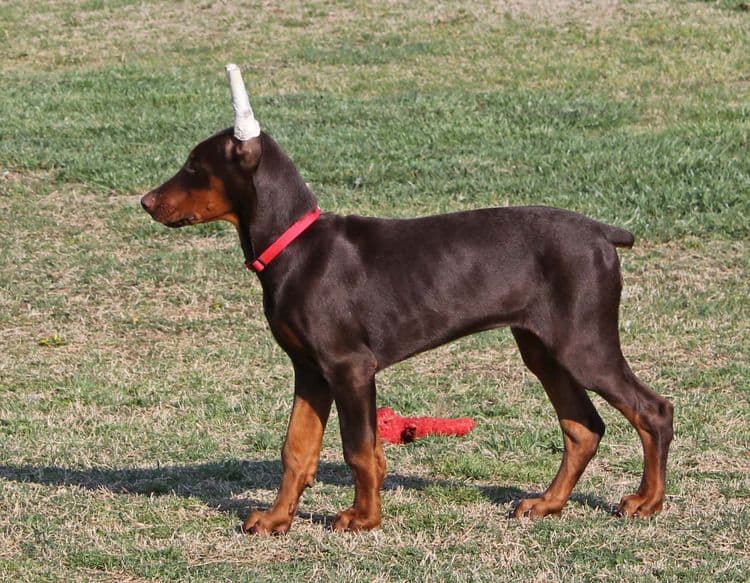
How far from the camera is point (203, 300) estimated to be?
31.7 ft

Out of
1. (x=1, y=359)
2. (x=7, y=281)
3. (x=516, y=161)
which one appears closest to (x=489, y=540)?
(x=1, y=359)

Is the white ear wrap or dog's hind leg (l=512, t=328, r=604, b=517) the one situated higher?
the white ear wrap

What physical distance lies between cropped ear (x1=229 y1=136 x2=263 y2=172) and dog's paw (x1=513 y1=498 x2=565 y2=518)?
182 cm

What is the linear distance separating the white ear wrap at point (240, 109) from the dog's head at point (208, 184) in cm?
3

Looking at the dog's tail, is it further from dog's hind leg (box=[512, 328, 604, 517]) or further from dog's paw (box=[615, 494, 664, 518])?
dog's paw (box=[615, 494, 664, 518])

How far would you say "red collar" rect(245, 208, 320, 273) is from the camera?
5395mm

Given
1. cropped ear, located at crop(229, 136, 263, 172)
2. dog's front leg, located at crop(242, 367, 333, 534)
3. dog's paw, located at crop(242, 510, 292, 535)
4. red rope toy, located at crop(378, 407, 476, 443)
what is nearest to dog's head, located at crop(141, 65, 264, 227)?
cropped ear, located at crop(229, 136, 263, 172)

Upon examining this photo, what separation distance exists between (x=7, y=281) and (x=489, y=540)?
5738mm

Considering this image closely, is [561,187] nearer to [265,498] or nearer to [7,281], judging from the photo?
[7,281]

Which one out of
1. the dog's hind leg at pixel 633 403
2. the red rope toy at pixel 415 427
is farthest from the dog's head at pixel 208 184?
the red rope toy at pixel 415 427

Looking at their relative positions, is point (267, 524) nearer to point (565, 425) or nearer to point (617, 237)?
point (565, 425)

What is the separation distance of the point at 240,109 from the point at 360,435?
1.36 m

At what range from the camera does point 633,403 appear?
18.0 ft

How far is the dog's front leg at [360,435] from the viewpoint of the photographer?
5.31 metres
